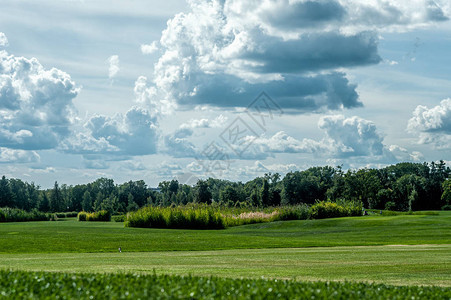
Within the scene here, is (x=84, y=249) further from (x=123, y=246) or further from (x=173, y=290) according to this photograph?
(x=173, y=290)

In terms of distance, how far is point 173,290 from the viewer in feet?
34.3

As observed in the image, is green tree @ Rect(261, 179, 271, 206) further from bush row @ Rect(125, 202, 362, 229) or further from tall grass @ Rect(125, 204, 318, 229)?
tall grass @ Rect(125, 204, 318, 229)

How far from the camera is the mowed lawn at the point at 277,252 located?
55.6 feet

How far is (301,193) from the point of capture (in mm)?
125562

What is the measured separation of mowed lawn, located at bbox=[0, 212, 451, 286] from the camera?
16936 millimetres

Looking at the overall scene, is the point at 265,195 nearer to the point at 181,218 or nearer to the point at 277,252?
the point at 181,218

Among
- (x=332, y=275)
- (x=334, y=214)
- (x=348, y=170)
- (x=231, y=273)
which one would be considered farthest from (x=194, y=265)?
(x=348, y=170)

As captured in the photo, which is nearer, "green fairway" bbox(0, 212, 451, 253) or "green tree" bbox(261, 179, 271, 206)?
"green fairway" bbox(0, 212, 451, 253)

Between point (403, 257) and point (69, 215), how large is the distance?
296 feet

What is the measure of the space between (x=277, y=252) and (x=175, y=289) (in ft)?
52.4

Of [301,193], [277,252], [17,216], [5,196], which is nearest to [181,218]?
[277,252]

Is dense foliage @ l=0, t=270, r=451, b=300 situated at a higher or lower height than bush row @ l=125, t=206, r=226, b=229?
higher

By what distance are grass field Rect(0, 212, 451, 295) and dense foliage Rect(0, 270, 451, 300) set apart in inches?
78.4

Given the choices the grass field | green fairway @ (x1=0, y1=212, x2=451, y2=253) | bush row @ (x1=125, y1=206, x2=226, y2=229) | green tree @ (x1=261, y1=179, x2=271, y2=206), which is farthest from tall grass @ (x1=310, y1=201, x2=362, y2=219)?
green tree @ (x1=261, y1=179, x2=271, y2=206)
